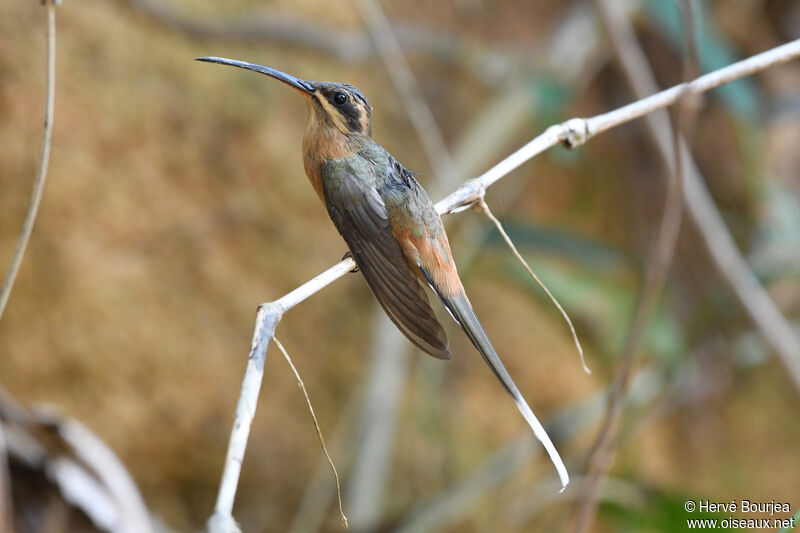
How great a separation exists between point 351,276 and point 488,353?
92.8 inches

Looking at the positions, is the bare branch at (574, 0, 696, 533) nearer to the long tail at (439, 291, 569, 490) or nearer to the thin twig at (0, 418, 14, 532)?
the long tail at (439, 291, 569, 490)

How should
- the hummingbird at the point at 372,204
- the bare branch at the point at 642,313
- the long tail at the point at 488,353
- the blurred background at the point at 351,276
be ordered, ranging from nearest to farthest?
the bare branch at the point at 642,313 < the long tail at the point at 488,353 < the hummingbird at the point at 372,204 < the blurred background at the point at 351,276

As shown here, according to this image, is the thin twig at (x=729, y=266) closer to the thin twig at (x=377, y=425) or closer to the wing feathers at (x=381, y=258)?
the thin twig at (x=377, y=425)

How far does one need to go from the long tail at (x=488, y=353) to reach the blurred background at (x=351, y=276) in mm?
1112

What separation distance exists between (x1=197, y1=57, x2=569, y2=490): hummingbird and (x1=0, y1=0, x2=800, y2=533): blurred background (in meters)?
0.93

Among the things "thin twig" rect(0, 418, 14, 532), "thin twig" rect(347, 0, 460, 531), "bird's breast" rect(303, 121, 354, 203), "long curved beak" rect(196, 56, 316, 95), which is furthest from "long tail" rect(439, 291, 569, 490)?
"thin twig" rect(347, 0, 460, 531)

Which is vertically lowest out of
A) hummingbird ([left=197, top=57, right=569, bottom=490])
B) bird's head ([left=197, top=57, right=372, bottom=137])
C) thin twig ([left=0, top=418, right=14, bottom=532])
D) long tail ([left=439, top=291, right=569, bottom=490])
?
thin twig ([left=0, top=418, right=14, bottom=532])

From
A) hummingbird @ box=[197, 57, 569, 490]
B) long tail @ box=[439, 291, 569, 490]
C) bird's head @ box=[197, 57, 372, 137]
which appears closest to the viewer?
long tail @ box=[439, 291, 569, 490]

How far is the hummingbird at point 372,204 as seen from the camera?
1.72m

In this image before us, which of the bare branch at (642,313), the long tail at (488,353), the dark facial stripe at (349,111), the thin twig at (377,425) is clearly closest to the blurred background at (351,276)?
the thin twig at (377,425)

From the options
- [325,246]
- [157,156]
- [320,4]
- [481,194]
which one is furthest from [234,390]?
[481,194]

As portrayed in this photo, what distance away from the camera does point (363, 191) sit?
5.86ft

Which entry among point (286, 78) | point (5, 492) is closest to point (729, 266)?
point (286, 78)

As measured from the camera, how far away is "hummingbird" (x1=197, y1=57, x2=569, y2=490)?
1.72 metres
